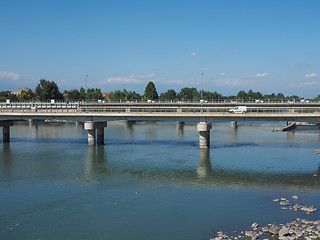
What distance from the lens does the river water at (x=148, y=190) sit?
2677cm

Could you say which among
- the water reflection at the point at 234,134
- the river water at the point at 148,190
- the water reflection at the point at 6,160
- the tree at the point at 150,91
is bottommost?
the river water at the point at 148,190

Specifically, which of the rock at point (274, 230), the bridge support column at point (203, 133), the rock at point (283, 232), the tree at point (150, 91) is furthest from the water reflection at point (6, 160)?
the tree at point (150, 91)

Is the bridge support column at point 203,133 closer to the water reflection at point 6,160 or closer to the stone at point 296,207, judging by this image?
the stone at point 296,207

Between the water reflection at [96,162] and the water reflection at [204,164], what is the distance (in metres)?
14.5

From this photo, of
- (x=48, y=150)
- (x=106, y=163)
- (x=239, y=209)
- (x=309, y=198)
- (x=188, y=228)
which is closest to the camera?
(x=188, y=228)

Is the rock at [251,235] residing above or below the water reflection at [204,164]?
below

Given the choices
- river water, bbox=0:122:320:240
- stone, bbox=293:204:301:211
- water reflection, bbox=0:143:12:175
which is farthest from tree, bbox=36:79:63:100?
stone, bbox=293:204:301:211

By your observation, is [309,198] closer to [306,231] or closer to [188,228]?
[306,231]

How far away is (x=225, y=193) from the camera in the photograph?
3603 centimetres

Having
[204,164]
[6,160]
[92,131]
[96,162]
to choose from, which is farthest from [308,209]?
[92,131]

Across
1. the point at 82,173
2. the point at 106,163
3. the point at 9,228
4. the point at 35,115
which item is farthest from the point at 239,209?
the point at 35,115

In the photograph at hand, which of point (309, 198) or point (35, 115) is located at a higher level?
point (35, 115)

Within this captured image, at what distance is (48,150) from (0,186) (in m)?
25.5

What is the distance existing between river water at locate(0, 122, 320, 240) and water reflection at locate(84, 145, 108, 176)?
16 cm
